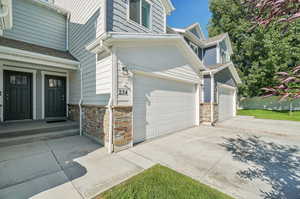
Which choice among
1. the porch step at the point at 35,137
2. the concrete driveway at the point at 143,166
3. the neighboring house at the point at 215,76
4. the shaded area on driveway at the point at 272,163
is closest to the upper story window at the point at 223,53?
the neighboring house at the point at 215,76

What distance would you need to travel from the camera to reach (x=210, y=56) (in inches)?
458

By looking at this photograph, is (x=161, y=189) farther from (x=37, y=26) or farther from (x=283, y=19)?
(x=37, y=26)

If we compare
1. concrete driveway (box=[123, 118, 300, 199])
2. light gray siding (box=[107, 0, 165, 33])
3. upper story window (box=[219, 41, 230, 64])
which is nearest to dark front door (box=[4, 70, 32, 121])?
light gray siding (box=[107, 0, 165, 33])

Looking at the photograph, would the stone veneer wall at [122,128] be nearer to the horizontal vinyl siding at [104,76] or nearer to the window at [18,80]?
the horizontal vinyl siding at [104,76]

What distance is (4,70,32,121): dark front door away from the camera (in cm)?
614

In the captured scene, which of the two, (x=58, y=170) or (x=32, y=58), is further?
(x=32, y=58)

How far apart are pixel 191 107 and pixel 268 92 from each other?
700 cm

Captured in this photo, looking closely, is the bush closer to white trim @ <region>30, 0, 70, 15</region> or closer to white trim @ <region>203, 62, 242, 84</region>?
white trim @ <region>203, 62, 242, 84</region>

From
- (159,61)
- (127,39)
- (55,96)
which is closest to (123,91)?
(127,39)

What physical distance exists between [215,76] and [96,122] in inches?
308

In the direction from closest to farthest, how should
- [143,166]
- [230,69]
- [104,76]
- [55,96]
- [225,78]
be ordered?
[143,166], [104,76], [55,96], [225,78], [230,69]

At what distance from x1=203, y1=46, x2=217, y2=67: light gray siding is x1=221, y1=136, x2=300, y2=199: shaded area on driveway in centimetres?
757

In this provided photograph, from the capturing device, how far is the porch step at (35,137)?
4535mm

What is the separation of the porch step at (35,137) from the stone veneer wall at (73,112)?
0.86 metres
